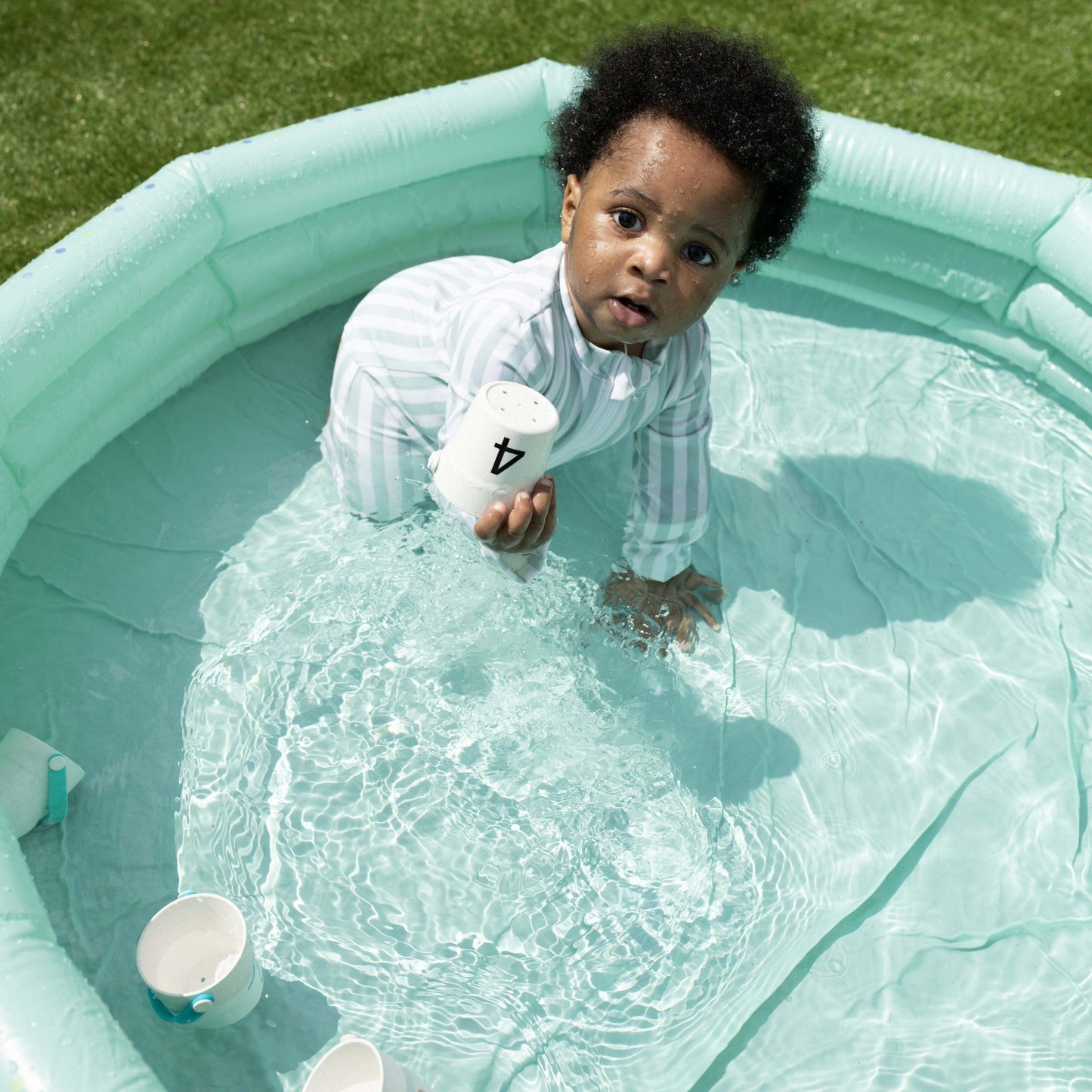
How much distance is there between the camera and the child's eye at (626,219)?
1826 mm

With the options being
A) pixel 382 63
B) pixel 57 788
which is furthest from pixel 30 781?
pixel 382 63

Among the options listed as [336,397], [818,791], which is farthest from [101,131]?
[818,791]

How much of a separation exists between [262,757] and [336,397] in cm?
71

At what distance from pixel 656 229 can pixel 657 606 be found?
91 cm

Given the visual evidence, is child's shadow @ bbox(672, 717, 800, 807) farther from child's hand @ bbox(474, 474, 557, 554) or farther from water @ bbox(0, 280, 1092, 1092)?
child's hand @ bbox(474, 474, 557, 554)

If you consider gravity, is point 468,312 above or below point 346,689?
above

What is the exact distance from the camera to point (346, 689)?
234 centimetres

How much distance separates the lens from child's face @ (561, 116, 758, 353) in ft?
5.83

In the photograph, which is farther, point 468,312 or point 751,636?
point 751,636

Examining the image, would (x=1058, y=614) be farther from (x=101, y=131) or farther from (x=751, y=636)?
(x=101, y=131)

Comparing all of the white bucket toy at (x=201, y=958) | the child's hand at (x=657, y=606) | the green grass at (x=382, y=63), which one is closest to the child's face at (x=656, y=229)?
the child's hand at (x=657, y=606)

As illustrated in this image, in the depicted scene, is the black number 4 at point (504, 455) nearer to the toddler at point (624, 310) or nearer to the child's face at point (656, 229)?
the toddler at point (624, 310)

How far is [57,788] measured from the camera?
2.05 m

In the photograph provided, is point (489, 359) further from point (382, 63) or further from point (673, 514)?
point (382, 63)
